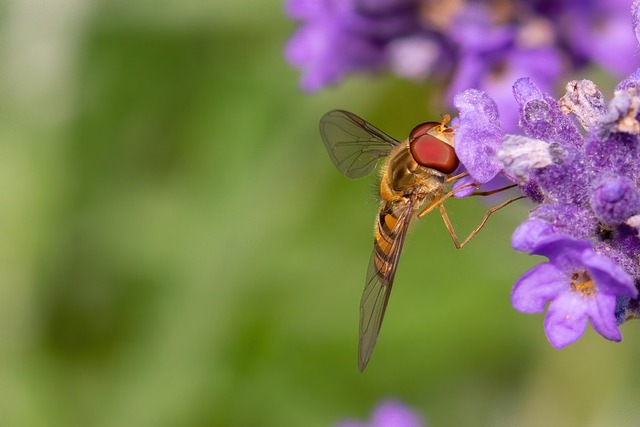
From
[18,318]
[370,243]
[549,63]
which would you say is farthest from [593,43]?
[18,318]

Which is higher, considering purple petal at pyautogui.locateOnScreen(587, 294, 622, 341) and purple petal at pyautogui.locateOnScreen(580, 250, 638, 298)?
purple petal at pyautogui.locateOnScreen(580, 250, 638, 298)

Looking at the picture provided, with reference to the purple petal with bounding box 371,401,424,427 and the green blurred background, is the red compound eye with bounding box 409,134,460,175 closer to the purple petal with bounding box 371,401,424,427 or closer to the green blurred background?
the purple petal with bounding box 371,401,424,427

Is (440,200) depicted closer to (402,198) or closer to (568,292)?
(402,198)

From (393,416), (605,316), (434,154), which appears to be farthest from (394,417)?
(605,316)

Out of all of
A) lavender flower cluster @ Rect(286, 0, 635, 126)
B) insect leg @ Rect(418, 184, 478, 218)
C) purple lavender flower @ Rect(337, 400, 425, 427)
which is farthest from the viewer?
lavender flower cluster @ Rect(286, 0, 635, 126)

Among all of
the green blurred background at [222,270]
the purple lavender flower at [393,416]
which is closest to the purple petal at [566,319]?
the purple lavender flower at [393,416]

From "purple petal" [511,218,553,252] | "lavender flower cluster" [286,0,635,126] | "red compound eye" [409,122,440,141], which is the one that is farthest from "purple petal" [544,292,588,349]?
"lavender flower cluster" [286,0,635,126]
